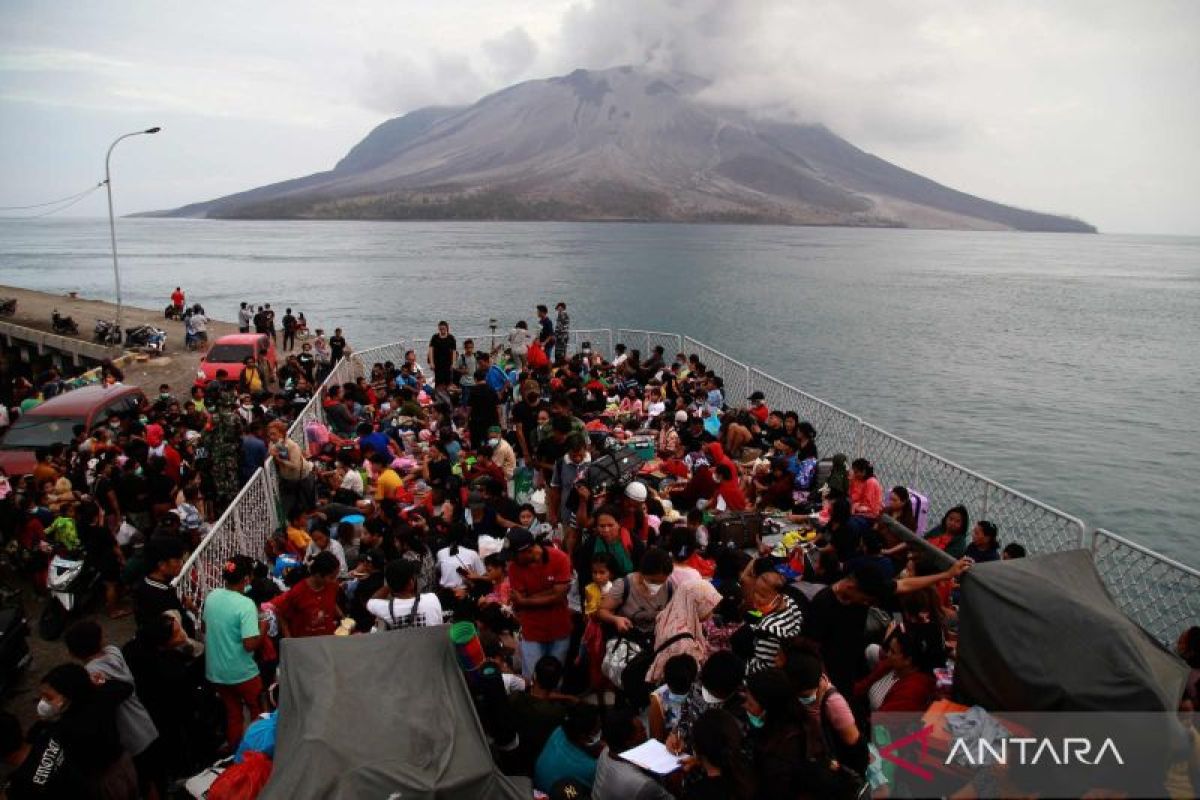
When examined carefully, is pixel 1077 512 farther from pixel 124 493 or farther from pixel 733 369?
pixel 124 493

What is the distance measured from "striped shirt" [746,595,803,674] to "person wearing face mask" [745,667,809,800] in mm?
761

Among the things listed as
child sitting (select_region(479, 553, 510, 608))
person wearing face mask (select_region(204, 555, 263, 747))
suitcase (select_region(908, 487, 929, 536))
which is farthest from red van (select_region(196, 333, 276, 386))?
suitcase (select_region(908, 487, 929, 536))

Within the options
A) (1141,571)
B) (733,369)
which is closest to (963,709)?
(1141,571)

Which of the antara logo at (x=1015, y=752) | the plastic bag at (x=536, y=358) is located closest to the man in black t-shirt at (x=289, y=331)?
the plastic bag at (x=536, y=358)

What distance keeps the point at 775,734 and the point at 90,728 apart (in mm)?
3752

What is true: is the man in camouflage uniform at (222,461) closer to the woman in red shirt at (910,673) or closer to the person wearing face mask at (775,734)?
the person wearing face mask at (775,734)

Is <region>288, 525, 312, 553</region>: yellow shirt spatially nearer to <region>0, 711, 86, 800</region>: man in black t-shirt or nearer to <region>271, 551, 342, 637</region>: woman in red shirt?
<region>271, 551, 342, 637</region>: woman in red shirt

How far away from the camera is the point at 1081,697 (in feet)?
11.8

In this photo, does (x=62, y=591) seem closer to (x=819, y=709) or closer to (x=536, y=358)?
(x=819, y=709)

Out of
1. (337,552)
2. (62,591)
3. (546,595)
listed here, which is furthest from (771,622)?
(62,591)

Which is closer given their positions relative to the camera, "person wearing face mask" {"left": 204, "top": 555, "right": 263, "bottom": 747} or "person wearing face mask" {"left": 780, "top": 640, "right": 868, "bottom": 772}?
"person wearing face mask" {"left": 780, "top": 640, "right": 868, "bottom": 772}

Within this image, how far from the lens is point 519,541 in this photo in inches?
226

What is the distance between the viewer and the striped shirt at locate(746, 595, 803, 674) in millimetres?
4645

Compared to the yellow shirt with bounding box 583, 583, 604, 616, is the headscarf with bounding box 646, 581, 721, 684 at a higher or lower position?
higher
